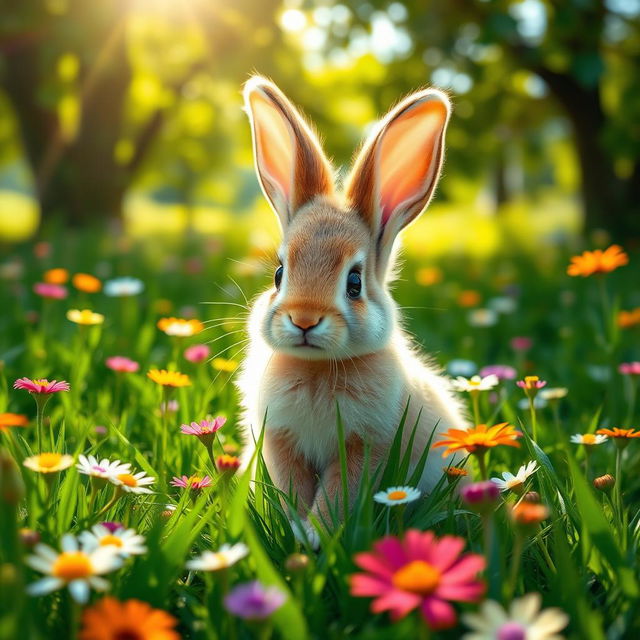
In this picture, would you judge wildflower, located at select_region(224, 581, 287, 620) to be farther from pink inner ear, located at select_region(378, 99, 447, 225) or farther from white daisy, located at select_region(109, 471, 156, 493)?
pink inner ear, located at select_region(378, 99, 447, 225)

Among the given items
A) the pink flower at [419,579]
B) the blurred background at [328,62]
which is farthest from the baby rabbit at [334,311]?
the blurred background at [328,62]

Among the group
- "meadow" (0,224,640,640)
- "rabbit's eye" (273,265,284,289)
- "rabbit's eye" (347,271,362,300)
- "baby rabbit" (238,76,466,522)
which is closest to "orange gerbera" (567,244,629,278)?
"meadow" (0,224,640,640)

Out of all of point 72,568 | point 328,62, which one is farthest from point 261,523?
point 328,62

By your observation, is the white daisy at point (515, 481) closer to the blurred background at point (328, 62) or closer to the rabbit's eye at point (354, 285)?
the rabbit's eye at point (354, 285)

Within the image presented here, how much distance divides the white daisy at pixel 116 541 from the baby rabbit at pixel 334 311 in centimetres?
64

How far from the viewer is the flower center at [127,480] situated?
1.88 m

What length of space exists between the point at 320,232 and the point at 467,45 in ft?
28.1

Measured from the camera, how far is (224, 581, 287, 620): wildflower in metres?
1.26

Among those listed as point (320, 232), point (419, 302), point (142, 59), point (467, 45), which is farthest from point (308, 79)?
point (320, 232)

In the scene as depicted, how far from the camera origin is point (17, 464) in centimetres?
196

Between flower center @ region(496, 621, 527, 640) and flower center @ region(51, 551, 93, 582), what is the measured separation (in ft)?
2.36

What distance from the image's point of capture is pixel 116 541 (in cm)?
157

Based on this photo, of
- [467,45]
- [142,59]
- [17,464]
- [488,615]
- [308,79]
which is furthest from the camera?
[308,79]

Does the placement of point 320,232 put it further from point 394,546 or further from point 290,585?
point 394,546
